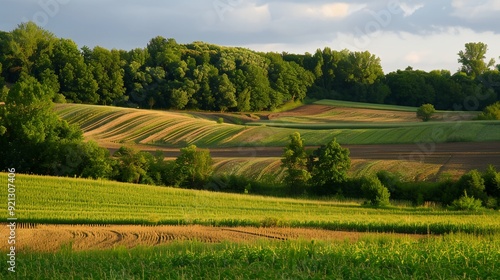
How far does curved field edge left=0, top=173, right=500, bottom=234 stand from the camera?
29.4 meters

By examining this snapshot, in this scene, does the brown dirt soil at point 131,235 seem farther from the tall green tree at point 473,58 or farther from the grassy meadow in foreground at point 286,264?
the tall green tree at point 473,58

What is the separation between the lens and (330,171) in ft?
157

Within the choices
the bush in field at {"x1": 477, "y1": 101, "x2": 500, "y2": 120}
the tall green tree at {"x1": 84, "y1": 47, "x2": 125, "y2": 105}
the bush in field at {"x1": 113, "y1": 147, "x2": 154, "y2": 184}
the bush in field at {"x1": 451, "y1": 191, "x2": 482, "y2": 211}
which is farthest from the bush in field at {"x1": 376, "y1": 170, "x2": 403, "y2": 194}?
the tall green tree at {"x1": 84, "y1": 47, "x2": 125, "y2": 105}

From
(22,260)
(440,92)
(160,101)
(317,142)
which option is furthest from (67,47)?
(22,260)

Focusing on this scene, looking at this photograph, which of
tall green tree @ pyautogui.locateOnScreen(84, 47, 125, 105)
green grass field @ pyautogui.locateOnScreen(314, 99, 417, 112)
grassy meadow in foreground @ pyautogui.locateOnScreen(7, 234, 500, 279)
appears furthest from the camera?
green grass field @ pyautogui.locateOnScreen(314, 99, 417, 112)

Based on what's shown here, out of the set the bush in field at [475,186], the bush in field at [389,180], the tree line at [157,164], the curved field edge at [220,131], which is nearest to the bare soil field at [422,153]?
the curved field edge at [220,131]

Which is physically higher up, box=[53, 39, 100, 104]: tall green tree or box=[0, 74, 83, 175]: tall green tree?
box=[53, 39, 100, 104]: tall green tree

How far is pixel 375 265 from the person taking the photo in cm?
1520

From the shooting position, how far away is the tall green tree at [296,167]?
49094 millimetres

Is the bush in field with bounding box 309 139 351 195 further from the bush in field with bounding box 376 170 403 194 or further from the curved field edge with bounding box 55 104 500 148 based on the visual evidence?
the curved field edge with bounding box 55 104 500 148

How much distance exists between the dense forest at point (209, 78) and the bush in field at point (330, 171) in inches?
1901

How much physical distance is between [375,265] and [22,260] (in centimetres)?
859

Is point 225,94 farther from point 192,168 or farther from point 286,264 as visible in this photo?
point 286,264

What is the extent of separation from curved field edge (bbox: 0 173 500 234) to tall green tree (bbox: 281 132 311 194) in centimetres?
703
